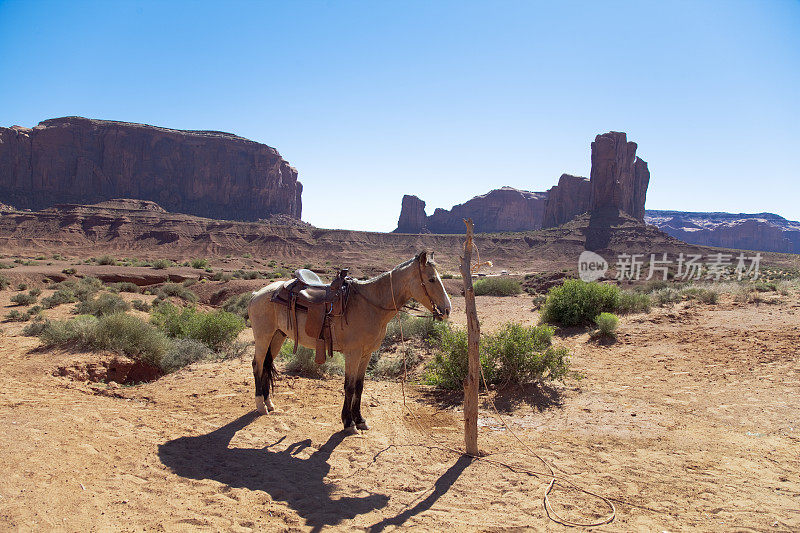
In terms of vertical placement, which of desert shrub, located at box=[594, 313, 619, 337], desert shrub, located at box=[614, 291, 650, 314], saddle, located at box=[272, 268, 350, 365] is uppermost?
saddle, located at box=[272, 268, 350, 365]

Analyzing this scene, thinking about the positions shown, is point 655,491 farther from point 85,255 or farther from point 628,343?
point 85,255

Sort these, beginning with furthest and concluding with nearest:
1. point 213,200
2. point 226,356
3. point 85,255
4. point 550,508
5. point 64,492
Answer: point 213,200 < point 85,255 < point 226,356 < point 550,508 < point 64,492

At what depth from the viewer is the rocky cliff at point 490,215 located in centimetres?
14350

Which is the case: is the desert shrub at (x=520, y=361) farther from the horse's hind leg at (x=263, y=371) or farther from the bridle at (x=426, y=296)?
the horse's hind leg at (x=263, y=371)

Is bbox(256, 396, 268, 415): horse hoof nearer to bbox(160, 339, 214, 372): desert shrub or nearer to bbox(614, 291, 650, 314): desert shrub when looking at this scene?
bbox(160, 339, 214, 372): desert shrub

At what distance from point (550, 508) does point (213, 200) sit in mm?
112375

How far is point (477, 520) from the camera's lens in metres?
3.71

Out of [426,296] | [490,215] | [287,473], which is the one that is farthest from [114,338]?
[490,215]

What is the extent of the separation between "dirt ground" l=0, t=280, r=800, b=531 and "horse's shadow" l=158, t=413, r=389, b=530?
0.07 feet

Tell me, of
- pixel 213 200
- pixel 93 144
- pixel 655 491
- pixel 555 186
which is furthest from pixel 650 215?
pixel 655 491

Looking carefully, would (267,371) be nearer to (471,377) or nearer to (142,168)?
(471,377)

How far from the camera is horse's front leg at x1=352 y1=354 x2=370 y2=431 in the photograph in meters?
5.73

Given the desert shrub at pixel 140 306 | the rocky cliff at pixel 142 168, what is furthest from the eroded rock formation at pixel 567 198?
the desert shrub at pixel 140 306

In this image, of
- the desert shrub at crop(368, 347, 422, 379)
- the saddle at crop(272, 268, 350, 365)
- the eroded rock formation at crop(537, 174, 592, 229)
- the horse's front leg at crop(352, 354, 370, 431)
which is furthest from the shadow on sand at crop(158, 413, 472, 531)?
the eroded rock formation at crop(537, 174, 592, 229)
